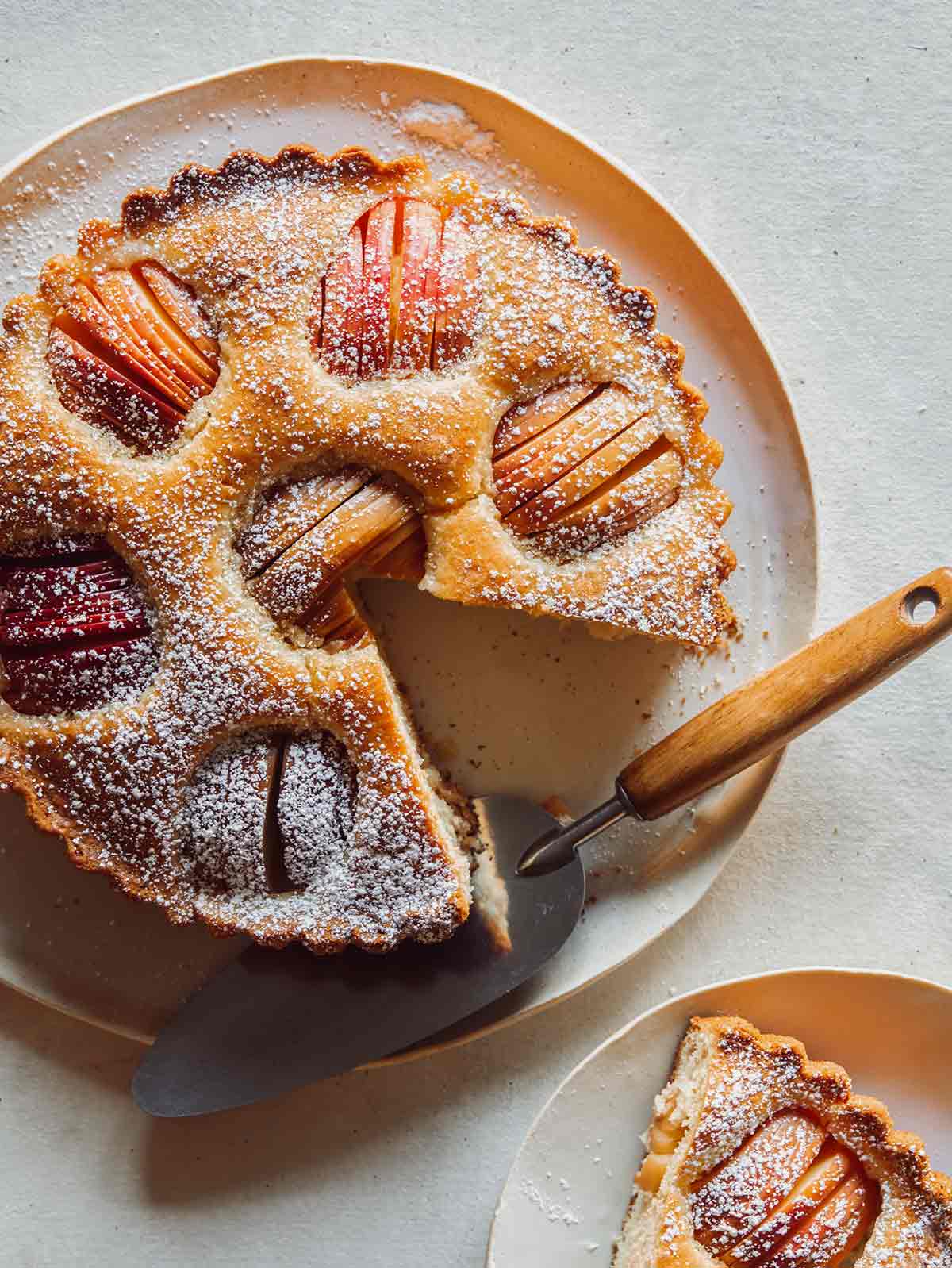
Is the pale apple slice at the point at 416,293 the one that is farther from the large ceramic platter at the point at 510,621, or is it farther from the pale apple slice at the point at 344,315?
the large ceramic platter at the point at 510,621

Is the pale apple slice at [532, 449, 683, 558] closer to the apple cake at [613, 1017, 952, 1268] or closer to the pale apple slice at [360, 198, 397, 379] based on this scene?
the pale apple slice at [360, 198, 397, 379]

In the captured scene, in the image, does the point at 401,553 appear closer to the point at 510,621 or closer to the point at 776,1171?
the point at 510,621

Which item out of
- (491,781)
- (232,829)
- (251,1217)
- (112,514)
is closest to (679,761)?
(491,781)

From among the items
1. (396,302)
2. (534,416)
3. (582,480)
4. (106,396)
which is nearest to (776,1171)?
(582,480)

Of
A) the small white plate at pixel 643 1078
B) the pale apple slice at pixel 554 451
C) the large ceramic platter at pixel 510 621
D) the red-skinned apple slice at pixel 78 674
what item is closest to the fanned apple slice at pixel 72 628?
the red-skinned apple slice at pixel 78 674

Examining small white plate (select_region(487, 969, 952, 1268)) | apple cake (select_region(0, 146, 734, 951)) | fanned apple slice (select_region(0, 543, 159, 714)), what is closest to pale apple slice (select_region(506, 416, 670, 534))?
apple cake (select_region(0, 146, 734, 951))
